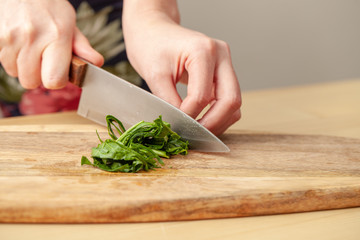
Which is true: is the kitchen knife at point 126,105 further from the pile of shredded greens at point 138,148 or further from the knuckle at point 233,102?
the knuckle at point 233,102

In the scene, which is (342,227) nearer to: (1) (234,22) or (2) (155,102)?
(2) (155,102)

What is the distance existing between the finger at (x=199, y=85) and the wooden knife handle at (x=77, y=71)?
0.51 m

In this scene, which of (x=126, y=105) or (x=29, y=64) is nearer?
(x=126, y=105)

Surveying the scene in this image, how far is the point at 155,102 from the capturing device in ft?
6.11

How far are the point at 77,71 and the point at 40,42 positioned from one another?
0.85 feet

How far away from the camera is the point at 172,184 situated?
1527mm

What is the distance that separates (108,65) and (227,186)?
155 centimetres

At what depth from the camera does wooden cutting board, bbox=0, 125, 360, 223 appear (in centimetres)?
139

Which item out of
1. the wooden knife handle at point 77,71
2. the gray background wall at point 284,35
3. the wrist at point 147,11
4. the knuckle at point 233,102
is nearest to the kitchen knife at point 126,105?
the wooden knife handle at point 77,71

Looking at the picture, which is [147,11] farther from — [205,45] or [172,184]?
[172,184]

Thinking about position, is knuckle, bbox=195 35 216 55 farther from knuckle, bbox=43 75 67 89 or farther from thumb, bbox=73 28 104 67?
knuckle, bbox=43 75 67 89

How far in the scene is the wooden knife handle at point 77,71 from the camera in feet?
6.48

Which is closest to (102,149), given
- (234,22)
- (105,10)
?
(105,10)

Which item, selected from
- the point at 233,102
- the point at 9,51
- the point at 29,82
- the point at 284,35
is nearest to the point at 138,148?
the point at 233,102
